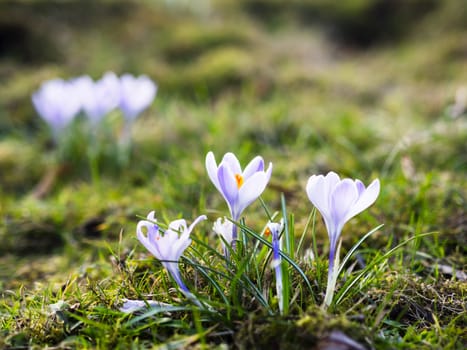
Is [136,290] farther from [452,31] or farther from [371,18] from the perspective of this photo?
[371,18]

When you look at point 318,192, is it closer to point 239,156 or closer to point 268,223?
point 268,223

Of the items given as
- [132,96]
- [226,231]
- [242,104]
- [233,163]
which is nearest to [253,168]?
[233,163]

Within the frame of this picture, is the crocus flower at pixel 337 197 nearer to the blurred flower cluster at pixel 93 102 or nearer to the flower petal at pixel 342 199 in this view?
the flower petal at pixel 342 199

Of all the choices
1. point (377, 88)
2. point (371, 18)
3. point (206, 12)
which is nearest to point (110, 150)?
point (377, 88)

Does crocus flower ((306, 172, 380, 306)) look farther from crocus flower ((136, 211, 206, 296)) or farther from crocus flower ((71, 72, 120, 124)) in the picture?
crocus flower ((71, 72, 120, 124))

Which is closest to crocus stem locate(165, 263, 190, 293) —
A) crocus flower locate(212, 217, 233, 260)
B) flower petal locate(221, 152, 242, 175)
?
crocus flower locate(212, 217, 233, 260)

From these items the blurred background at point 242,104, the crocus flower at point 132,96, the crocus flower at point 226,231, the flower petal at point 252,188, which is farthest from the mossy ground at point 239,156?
the crocus flower at point 132,96

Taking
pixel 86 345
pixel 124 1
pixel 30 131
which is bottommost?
pixel 30 131
